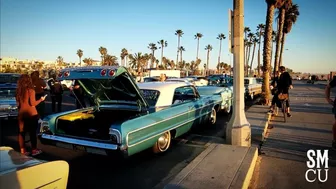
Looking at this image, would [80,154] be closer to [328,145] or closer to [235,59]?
[235,59]

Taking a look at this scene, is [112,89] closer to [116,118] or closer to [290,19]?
[116,118]

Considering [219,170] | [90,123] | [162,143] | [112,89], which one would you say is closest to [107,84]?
[112,89]

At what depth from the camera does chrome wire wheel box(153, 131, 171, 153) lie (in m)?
5.07

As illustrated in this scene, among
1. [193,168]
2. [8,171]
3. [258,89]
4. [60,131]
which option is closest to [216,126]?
[193,168]

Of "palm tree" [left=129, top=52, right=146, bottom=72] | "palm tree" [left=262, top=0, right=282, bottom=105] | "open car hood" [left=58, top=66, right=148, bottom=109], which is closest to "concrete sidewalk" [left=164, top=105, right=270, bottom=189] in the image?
"open car hood" [left=58, top=66, right=148, bottom=109]

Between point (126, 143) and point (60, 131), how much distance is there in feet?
5.22

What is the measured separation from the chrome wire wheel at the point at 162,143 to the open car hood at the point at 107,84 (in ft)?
2.32

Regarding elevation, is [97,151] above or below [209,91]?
below

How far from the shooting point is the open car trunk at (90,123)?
189 inches

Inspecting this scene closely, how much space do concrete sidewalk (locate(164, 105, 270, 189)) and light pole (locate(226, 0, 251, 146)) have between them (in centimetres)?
30

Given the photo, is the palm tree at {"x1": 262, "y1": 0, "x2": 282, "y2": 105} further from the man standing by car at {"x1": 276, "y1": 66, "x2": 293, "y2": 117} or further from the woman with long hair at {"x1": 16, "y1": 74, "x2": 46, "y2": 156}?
the woman with long hair at {"x1": 16, "y1": 74, "x2": 46, "y2": 156}

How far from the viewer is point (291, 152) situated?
500cm

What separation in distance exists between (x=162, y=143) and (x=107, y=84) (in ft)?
5.60

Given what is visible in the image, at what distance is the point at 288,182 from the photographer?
3.76 metres
